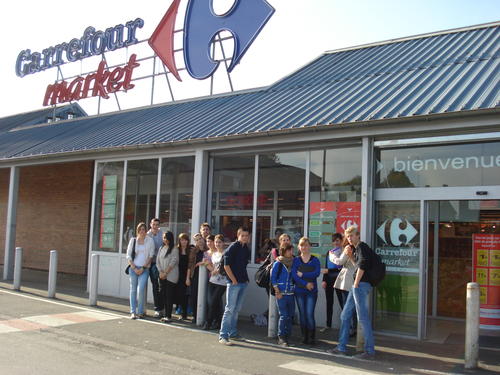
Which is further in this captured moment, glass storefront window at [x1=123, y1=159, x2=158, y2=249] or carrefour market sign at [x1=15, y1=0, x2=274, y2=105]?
carrefour market sign at [x1=15, y1=0, x2=274, y2=105]

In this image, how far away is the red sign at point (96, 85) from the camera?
749 inches

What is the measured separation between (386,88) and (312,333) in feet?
16.2

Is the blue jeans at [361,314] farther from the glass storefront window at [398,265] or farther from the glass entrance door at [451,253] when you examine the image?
the glass entrance door at [451,253]

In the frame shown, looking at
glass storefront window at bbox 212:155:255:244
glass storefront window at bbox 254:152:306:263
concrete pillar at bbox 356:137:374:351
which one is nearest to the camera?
concrete pillar at bbox 356:137:374:351

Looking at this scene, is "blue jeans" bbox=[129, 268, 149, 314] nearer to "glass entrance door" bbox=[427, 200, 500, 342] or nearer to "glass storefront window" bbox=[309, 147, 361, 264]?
"glass storefront window" bbox=[309, 147, 361, 264]

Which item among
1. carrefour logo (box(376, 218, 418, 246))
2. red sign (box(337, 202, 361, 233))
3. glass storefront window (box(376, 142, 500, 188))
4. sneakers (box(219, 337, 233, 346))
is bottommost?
sneakers (box(219, 337, 233, 346))

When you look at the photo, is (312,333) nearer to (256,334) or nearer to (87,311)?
(256,334)

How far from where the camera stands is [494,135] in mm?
7996

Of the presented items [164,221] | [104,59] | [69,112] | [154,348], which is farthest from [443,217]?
[69,112]

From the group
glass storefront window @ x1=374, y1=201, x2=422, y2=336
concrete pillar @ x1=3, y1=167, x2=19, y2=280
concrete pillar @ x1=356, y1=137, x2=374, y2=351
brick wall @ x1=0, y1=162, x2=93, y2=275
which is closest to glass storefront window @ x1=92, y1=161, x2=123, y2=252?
concrete pillar @ x1=3, y1=167, x2=19, y2=280

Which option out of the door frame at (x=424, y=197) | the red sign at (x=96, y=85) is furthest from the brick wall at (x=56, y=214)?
the door frame at (x=424, y=197)

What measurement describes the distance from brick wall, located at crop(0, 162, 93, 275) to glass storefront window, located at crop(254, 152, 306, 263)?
9.80 metres

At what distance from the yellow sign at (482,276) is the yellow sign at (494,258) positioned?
0.61 feet

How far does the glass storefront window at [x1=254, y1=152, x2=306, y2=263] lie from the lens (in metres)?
10.4
